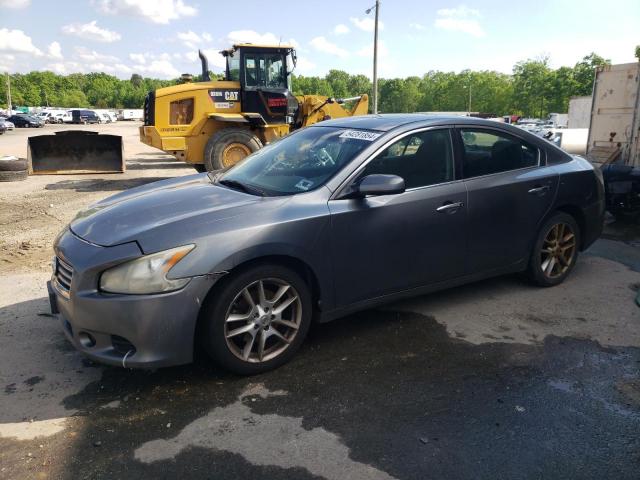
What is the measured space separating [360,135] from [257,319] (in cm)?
163

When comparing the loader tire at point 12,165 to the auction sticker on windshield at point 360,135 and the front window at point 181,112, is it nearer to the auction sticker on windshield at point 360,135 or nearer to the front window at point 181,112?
the front window at point 181,112

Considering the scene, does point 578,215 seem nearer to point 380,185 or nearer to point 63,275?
point 380,185

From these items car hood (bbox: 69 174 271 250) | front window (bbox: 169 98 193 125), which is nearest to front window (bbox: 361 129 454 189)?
car hood (bbox: 69 174 271 250)

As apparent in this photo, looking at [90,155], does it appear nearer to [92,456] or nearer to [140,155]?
[140,155]

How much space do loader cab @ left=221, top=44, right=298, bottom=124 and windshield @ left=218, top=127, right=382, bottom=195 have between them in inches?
323

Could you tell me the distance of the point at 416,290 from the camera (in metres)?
3.90

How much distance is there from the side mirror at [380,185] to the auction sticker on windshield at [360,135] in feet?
1.51

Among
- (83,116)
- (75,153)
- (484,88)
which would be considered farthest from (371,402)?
(484,88)

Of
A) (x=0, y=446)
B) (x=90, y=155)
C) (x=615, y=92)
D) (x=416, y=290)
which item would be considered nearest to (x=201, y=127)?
(x=90, y=155)

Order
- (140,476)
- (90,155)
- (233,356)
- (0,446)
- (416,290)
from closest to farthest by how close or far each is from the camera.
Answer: (140,476)
(0,446)
(233,356)
(416,290)
(90,155)

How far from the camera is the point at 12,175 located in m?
11.9

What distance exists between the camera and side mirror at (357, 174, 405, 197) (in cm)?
340

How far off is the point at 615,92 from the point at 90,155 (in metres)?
11.8

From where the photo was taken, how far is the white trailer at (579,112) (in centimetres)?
3038
